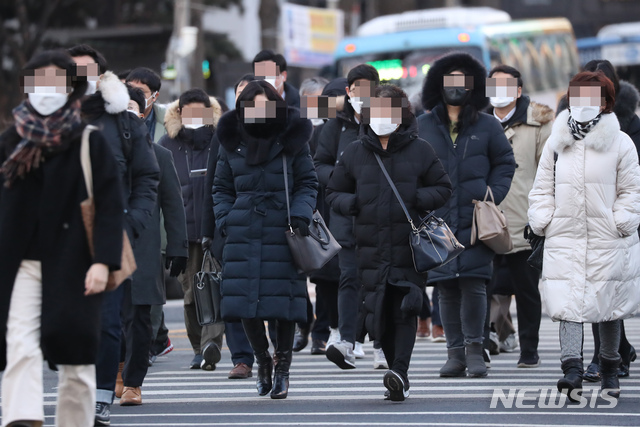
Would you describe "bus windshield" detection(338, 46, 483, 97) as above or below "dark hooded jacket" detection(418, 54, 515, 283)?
above

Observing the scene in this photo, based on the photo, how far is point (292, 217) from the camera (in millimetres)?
7691

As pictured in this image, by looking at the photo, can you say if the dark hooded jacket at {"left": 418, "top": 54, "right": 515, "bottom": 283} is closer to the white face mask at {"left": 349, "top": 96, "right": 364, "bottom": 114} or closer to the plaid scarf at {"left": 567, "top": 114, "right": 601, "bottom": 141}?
the white face mask at {"left": 349, "top": 96, "right": 364, "bottom": 114}

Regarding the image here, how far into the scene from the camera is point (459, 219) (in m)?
8.77

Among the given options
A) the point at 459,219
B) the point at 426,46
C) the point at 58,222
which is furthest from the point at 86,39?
the point at 58,222

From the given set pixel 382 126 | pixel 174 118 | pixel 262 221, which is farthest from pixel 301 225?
pixel 174 118

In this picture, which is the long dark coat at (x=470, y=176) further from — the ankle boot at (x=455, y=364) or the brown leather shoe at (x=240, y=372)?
the brown leather shoe at (x=240, y=372)

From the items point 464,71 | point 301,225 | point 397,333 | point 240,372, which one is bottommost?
point 240,372

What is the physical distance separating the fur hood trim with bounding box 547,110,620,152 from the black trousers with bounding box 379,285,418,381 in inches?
48.9

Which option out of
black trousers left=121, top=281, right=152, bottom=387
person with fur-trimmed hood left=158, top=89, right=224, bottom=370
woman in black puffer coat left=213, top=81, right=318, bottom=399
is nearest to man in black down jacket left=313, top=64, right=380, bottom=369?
person with fur-trimmed hood left=158, top=89, right=224, bottom=370

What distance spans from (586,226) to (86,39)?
30.4 m

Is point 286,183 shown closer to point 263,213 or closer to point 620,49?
point 263,213

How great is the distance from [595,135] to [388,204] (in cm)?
123

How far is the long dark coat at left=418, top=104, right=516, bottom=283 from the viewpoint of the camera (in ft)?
28.7

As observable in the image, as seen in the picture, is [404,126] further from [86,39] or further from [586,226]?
[86,39]
